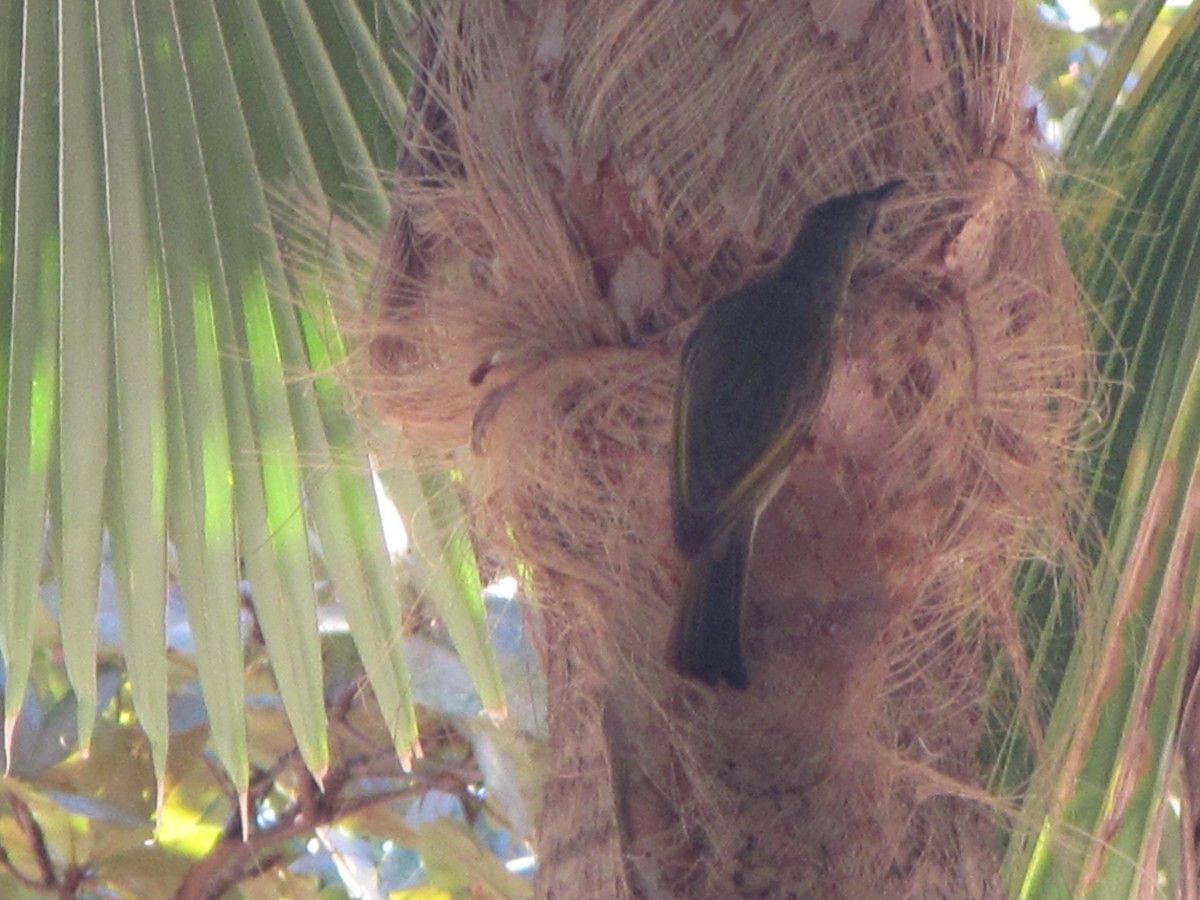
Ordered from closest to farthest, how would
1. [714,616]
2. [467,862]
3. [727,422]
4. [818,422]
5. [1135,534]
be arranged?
1. [714,616]
2. [818,422]
3. [727,422]
4. [1135,534]
5. [467,862]

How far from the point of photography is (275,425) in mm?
2246

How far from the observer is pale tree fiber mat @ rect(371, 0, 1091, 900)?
154cm

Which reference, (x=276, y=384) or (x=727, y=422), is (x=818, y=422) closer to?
(x=727, y=422)

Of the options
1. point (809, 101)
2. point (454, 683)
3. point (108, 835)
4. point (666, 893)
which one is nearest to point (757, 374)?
point (809, 101)

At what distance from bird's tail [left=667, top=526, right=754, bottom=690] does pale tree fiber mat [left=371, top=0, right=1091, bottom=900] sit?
0.08 feet

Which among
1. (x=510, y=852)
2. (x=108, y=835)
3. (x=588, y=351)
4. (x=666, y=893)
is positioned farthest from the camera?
(x=510, y=852)

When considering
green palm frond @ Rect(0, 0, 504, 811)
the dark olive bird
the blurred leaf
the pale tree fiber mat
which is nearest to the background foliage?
green palm frond @ Rect(0, 0, 504, 811)

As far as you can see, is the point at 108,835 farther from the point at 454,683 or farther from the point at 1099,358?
the point at 1099,358

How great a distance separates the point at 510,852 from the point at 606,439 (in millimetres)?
2444

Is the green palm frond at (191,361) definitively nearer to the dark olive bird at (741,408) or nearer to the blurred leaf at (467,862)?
the dark olive bird at (741,408)

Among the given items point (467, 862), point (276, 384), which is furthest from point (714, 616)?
point (467, 862)

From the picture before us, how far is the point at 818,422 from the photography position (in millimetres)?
1635

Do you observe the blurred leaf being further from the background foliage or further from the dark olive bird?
the dark olive bird

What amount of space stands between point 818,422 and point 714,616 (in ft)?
0.81
